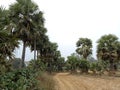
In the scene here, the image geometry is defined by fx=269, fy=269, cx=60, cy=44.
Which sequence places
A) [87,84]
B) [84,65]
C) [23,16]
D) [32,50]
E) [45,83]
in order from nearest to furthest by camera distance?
[45,83]
[87,84]
[23,16]
[32,50]
[84,65]

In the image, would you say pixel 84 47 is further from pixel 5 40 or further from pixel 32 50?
pixel 5 40

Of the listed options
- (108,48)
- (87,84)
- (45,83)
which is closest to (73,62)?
(108,48)

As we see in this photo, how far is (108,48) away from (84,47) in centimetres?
1466

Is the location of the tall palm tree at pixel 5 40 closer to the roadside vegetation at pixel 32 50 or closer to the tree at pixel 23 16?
the roadside vegetation at pixel 32 50

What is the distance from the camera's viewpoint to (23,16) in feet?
103

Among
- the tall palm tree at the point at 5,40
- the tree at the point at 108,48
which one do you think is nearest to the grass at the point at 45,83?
the tall palm tree at the point at 5,40

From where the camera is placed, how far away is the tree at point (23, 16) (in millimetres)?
31000

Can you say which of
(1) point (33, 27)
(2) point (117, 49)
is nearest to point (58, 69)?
(2) point (117, 49)

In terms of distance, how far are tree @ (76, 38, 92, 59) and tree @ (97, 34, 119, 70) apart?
12.1m

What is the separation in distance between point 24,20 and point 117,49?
25.4 metres

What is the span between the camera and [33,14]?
32.1m

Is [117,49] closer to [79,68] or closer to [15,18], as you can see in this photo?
[79,68]

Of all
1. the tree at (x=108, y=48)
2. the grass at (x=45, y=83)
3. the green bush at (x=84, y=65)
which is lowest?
the grass at (x=45, y=83)

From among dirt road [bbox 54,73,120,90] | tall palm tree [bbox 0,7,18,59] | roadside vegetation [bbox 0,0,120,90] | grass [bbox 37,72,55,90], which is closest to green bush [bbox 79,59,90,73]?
roadside vegetation [bbox 0,0,120,90]
